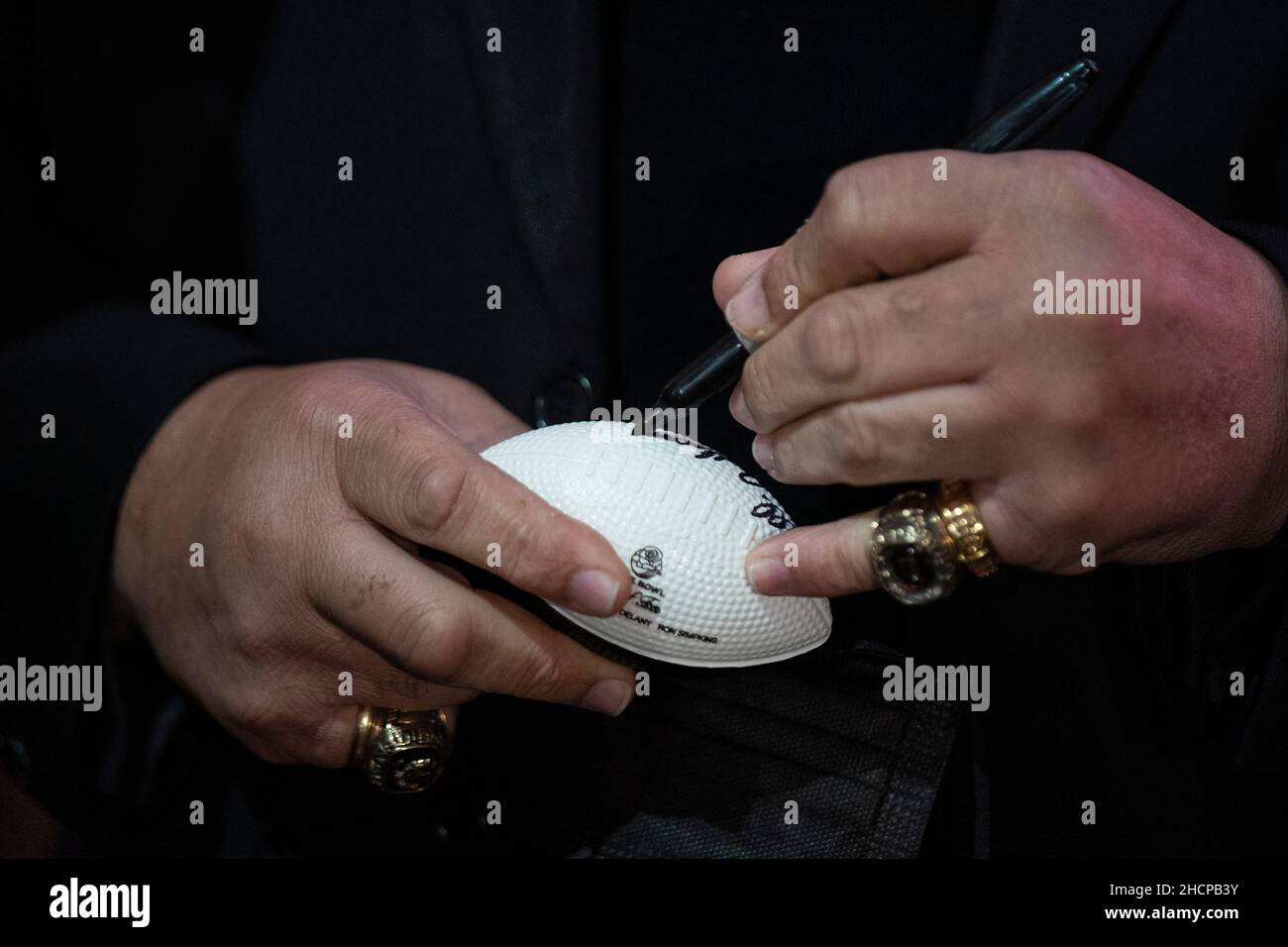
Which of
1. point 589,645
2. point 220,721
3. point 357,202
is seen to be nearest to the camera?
point 589,645

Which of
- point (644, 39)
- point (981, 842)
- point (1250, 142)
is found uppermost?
point (644, 39)

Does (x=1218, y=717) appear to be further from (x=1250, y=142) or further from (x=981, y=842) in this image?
(x=1250, y=142)

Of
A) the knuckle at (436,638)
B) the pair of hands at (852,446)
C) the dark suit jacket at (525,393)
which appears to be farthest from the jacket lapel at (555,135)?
the knuckle at (436,638)

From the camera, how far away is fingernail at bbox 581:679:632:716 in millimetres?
737

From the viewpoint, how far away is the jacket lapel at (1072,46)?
0.80 m

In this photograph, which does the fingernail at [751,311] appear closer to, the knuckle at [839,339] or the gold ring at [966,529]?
the knuckle at [839,339]

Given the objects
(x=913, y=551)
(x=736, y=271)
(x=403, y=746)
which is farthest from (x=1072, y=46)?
(x=403, y=746)

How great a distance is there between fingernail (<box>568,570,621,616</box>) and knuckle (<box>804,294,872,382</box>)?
0.65 ft

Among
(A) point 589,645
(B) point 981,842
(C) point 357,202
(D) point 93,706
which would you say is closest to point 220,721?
(D) point 93,706

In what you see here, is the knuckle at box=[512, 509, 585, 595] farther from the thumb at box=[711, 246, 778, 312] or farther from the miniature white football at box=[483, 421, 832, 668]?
the thumb at box=[711, 246, 778, 312]

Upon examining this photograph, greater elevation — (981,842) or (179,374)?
(179,374)

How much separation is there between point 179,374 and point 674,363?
0.47 m

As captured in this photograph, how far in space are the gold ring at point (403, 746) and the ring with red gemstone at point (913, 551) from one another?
0.38 metres

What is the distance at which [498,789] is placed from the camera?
803 millimetres
